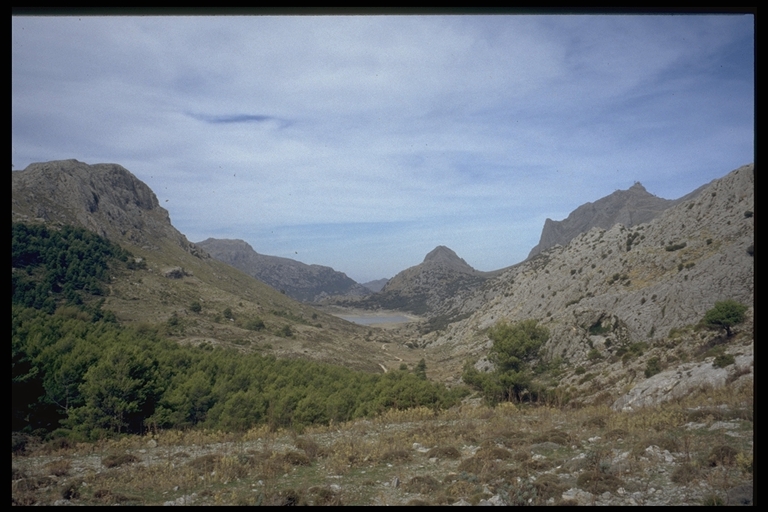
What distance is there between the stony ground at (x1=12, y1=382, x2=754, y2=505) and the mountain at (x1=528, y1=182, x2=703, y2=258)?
166 feet

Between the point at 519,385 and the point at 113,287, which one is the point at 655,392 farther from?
the point at 113,287

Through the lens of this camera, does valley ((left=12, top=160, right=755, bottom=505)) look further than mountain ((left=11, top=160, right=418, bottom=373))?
No

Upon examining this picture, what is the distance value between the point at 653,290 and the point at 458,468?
1164 inches

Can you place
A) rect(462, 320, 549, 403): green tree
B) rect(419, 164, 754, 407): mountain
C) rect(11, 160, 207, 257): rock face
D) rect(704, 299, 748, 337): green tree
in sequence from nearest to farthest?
rect(704, 299, 748, 337): green tree < rect(419, 164, 754, 407): mountain < rect(462, 320, 549, 403): green tree < rect(11, 160, 207, 257): rock face

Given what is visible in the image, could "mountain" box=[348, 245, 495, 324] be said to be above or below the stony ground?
below

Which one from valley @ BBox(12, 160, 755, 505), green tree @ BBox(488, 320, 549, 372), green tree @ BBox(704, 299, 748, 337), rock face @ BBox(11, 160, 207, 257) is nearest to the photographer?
valley @ BBox(12, 160, 755, 505)

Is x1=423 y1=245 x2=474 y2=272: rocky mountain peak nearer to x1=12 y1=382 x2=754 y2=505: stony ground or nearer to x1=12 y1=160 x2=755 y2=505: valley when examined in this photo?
x1=12 y1=160 x2=755 y2=505: valley

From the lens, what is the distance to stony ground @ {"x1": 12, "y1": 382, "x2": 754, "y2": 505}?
13.2 ft

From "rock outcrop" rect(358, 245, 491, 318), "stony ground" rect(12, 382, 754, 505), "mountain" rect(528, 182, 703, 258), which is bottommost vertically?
"rock outcrop" rect(358, 245, 491, 318)

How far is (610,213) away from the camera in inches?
2790

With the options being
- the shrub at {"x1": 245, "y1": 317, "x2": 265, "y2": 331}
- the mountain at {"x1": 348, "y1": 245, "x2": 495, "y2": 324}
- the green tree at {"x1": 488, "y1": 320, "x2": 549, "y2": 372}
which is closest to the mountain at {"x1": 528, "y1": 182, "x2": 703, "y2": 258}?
the green tree at {"x1": 488, "y1": 320, "x2": 549, "y2": 372}

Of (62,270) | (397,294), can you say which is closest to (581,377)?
(62,270)

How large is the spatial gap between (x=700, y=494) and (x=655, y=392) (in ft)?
37.7

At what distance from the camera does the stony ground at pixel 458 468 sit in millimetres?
4031
